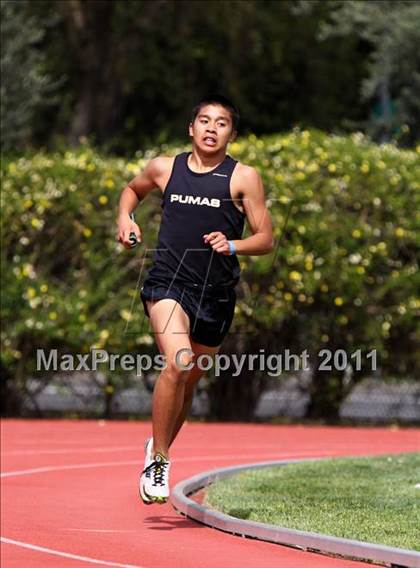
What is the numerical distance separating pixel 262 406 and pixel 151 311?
13880mm

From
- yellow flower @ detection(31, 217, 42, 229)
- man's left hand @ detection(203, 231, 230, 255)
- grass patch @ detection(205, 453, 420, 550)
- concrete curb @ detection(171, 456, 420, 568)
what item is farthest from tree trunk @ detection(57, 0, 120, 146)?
man's left hand @ detection(203, 231, 230, 255)

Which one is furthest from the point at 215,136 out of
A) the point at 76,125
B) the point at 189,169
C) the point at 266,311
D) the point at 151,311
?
the point at 76,125

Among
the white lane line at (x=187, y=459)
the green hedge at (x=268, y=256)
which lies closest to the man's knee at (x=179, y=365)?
the white lane line at (x=187, y=459)

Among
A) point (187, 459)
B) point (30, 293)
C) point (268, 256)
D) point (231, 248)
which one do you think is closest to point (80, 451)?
point (187, 459)

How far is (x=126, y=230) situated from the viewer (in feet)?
35.1

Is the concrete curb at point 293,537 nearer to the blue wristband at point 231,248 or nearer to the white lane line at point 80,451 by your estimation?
the blue wristband at point 231,248

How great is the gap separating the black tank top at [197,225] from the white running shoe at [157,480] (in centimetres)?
Answer: 114

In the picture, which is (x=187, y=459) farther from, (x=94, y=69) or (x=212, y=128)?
(x=94, y=69)

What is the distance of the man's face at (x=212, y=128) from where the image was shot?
1070 centimetres

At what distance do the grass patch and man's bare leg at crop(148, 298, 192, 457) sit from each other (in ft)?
2.78

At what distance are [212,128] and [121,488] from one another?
4.05 metres

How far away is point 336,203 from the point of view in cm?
2242

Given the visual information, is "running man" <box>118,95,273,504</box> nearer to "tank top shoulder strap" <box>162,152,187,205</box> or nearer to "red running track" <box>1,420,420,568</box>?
"tank top shoulder strap" <box>162,152,187,205</box>

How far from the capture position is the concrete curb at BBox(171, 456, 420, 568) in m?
9.03
